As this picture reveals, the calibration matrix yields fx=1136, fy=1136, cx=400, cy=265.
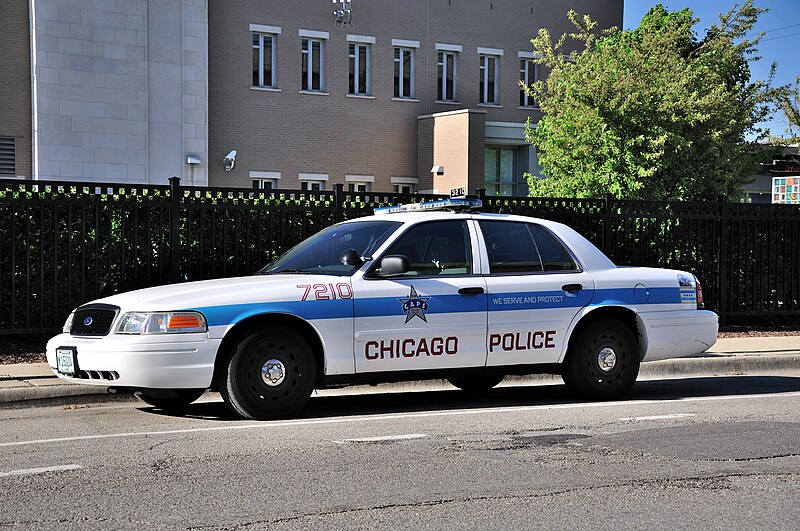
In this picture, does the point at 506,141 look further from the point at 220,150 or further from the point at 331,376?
the point at 331,376

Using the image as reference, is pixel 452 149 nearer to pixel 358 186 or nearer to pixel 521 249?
pixel 358 186

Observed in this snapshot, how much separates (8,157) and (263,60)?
23.8 feet

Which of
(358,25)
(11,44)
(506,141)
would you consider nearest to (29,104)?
(11,44)

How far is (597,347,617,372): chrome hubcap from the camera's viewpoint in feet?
33.7

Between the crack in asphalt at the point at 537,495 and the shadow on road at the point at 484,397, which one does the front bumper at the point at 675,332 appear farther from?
the crack in asphalt at the point at 537,495

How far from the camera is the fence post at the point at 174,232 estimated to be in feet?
43.7

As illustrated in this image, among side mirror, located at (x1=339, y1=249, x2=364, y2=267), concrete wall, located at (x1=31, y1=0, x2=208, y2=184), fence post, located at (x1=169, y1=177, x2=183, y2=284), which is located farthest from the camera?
concrete wall, located at (x1=31, y1=0, x2=208, y2=184)

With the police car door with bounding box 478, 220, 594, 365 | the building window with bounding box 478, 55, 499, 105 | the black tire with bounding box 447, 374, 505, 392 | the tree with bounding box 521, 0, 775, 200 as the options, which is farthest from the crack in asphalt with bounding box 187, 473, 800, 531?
the building window with bounding box 478, 55, 499, 105

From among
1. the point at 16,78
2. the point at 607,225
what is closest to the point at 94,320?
the point at 607,225

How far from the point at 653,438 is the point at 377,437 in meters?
2.01

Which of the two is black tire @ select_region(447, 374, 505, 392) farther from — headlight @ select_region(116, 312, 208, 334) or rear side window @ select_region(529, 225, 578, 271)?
headlight @ select_region(116, 312, 208, 334)

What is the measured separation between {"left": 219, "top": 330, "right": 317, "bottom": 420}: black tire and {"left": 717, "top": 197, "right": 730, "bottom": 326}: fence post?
969 cm

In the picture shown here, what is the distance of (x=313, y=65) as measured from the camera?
103ft

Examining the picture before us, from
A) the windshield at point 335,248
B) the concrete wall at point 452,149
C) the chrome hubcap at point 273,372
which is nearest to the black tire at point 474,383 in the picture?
the windshield at point 335,248
